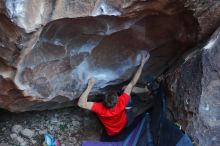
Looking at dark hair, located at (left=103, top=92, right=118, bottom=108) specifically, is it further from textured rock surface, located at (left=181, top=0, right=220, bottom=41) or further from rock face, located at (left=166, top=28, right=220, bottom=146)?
textured rock surface, located at (left=181, top=0, right=220, bottom=41)

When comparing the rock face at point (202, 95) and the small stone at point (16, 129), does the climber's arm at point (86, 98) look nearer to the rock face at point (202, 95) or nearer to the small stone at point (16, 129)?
the small stone at point (16, 129)

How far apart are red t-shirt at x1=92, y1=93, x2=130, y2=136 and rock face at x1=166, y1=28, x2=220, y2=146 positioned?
1.63 ft

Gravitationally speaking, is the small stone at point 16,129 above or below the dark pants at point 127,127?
below

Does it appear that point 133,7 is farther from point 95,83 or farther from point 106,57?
point 95,83

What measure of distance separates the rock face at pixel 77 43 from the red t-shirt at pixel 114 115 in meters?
0.21

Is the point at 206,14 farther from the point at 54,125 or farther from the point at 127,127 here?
the point at 54,125

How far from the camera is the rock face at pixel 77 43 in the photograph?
Answer: 2844mm

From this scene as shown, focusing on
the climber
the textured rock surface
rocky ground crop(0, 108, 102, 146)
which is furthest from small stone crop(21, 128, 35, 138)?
the textured rock surface

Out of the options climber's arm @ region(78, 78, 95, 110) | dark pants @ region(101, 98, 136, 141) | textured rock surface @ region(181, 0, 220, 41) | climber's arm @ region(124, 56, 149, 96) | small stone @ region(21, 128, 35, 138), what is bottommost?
small stone @ region(21, 128, 35, 138)

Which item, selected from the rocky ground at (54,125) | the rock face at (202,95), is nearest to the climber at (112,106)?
the rocky ground at (54,125)

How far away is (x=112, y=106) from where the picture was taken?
362 centimetres

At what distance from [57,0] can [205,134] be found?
4.98 ft

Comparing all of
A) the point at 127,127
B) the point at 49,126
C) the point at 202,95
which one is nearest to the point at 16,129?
the point at 49,126

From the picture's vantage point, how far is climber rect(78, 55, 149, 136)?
361 cm
